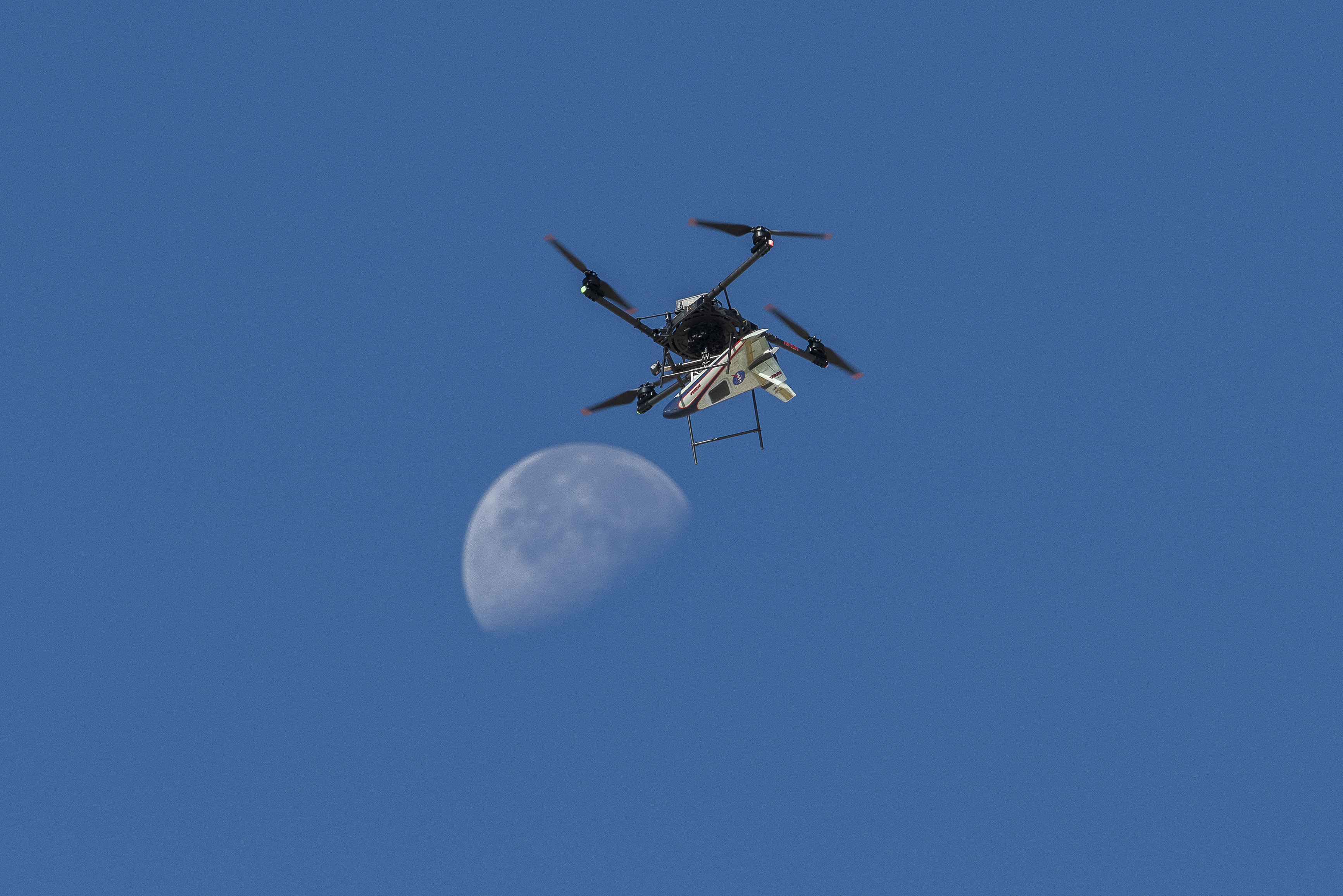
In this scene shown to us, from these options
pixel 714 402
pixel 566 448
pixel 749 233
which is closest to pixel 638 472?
pixel 566 448

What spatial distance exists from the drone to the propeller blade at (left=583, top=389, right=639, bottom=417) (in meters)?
0.03

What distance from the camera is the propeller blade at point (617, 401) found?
177ft

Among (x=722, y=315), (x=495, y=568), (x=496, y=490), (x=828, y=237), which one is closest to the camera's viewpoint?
(x=828, y=237)

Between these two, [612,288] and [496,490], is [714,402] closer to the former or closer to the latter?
[612,288]

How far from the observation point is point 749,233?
53531mm

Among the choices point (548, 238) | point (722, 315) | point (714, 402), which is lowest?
point (714, 402)

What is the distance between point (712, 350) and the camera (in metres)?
56.9

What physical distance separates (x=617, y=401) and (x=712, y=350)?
611cm

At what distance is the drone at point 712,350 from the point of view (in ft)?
174

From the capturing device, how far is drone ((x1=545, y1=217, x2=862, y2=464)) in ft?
174

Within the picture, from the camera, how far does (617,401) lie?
5447cm

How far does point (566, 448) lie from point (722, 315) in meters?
18.5

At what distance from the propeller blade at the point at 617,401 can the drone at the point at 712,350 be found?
3cm

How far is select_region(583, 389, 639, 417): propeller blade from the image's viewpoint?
53938 mm
